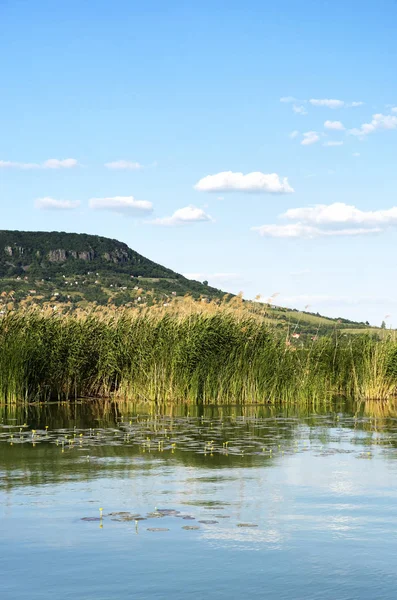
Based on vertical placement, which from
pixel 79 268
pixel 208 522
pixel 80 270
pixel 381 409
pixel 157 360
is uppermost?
pixel 79 268

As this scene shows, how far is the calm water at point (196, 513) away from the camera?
6.19 m

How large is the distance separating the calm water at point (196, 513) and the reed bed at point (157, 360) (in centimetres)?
536

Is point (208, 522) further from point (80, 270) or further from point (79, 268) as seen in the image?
point (79, 268)

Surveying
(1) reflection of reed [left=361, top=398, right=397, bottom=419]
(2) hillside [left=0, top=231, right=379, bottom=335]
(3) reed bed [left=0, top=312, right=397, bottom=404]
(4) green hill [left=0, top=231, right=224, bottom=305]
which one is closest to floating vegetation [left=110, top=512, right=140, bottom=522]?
(1) reflection of reed [left=361, top=398, right=397, bottom=419]

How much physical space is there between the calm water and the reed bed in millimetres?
5359

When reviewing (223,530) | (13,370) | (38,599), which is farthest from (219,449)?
(13,370)

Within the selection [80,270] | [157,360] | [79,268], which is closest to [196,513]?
[157,360]

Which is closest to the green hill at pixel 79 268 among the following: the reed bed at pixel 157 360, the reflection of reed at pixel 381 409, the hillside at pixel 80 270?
the hillside at pixel 80 270

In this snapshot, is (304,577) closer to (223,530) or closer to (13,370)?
(223,530)

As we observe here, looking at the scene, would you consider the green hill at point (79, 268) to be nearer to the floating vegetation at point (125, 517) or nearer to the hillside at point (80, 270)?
the hillside at point (80, 270)

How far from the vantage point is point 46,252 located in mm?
121812

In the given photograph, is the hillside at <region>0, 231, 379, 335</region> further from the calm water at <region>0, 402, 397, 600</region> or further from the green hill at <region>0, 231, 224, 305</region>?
the calm water at <region>0, 402, 397, 600</region>

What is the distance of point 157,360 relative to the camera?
67.8 feet

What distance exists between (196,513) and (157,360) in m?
12.5
